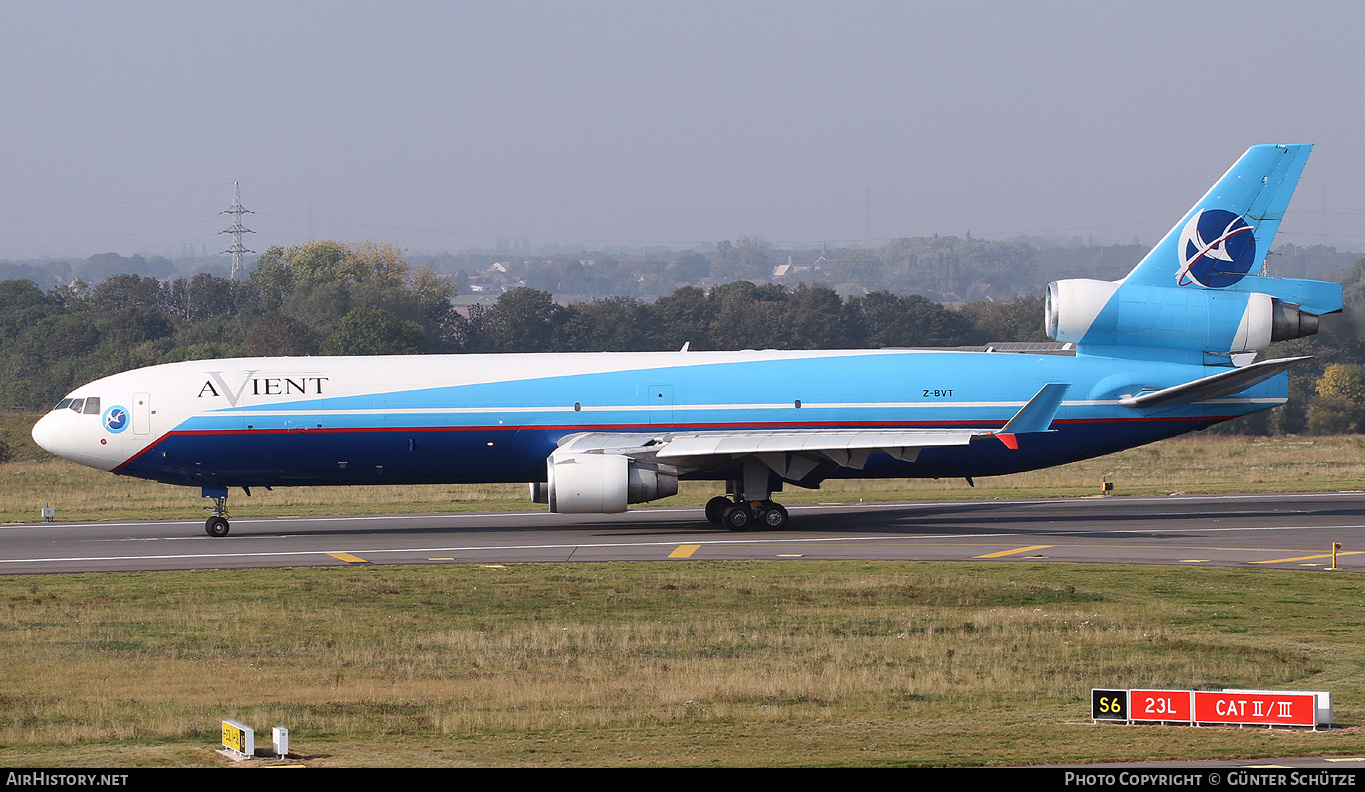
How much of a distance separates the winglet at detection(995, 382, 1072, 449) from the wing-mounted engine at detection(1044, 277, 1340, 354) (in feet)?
14.5

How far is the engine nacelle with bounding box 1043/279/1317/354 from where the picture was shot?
37094 millimetres

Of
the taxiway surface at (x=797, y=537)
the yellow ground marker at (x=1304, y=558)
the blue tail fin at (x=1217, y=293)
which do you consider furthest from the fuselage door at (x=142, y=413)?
the yellow ground marker at (x=1304, y=558)

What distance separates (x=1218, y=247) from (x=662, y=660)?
81.8 feet

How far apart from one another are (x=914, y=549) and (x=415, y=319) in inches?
4287

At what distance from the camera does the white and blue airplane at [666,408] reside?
1404 inches

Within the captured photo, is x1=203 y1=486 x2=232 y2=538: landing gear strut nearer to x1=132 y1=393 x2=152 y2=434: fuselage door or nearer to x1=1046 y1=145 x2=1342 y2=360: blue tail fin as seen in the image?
x1=132 y1=393 x2=152 y2=434: fuselage door

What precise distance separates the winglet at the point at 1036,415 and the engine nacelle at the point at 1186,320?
4.44 meters

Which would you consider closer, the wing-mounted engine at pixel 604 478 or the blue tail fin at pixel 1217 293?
the wing-mounted engine at pixel 604 478

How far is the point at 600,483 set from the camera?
33.4 meters

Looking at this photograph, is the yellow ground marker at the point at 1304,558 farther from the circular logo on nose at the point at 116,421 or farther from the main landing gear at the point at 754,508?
the circular logo on nose at the point at 116,421

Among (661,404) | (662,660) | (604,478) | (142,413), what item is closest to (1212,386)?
(661,404)

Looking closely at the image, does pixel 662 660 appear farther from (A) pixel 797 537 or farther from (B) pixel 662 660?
(A) pixel 797 537
